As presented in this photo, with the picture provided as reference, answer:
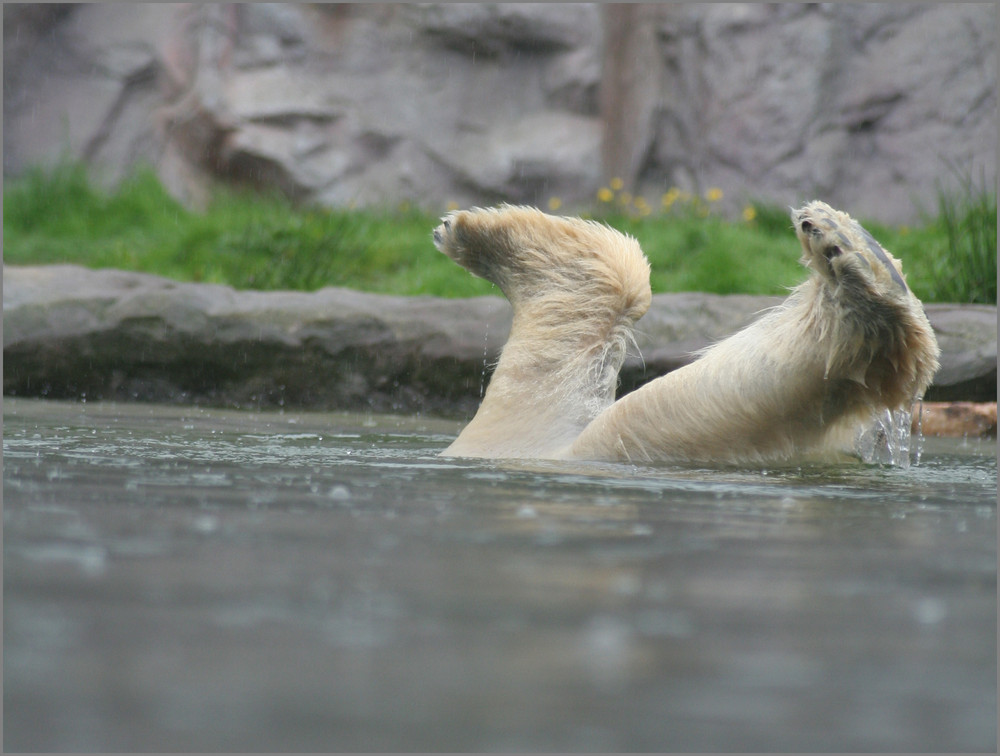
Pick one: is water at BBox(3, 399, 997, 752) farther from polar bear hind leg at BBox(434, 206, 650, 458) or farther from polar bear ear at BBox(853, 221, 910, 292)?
polar bear hind leg at BBox(434, 206, 650, 458)

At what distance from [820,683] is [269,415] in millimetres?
3926

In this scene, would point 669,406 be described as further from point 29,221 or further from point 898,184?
point 898,184

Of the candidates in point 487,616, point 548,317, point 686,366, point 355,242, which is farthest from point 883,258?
point 355,242

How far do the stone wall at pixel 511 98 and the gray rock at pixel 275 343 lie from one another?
4.42 metres

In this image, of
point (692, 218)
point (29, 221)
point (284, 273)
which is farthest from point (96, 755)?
point (29, 221)

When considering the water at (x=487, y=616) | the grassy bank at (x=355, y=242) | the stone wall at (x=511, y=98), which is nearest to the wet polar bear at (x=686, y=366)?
the water at (x=487, y=616)

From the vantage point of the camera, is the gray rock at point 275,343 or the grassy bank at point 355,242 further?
the grassy bank at point 355,242

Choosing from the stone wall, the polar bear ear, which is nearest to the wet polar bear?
the polar bear ear

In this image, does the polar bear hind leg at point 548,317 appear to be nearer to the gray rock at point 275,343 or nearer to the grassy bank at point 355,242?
the gray rock at point 275,343

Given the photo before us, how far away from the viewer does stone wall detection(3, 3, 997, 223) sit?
9.70 m

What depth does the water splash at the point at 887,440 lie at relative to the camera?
2.98 meters

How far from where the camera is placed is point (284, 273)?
22.0 ft

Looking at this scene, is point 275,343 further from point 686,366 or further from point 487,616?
point 487,616

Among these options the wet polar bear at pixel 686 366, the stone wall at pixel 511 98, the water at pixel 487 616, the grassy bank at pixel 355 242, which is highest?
the stone wall at pixel 511 98
